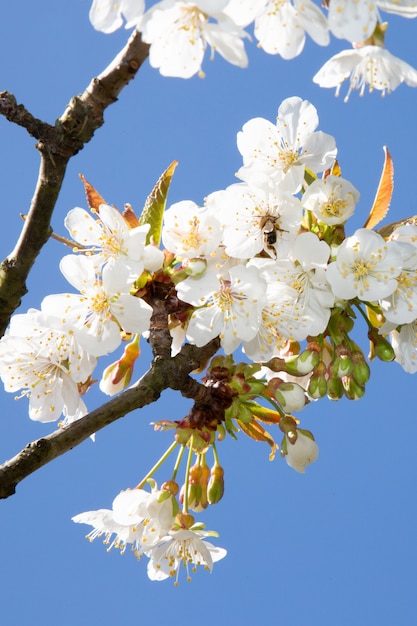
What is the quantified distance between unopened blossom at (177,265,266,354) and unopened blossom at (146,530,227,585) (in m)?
0.42

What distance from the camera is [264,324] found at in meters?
1.86

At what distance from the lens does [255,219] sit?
1792 mm

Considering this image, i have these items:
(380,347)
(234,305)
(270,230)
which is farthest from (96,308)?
(380,347)

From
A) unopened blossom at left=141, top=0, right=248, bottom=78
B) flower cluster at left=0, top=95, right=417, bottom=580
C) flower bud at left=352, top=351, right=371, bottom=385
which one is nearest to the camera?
unopened blossom at left=141, top=0, right=248, bottom=78

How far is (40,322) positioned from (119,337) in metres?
0.14

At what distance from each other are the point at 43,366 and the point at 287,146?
66 cm

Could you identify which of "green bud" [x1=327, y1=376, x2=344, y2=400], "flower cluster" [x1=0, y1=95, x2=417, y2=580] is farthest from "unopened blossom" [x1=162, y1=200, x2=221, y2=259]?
"green bud" [x1=327, y1=376, x2=344, y2=400]

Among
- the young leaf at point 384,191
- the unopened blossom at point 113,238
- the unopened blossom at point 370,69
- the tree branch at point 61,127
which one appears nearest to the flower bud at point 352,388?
the young leaf at point 384,191

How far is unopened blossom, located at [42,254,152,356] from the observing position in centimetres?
169

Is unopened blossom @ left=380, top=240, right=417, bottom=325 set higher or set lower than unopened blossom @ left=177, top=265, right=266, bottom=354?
higher

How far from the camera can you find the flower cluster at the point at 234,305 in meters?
1.75

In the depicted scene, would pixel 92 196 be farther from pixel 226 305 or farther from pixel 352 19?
pixel 352 19

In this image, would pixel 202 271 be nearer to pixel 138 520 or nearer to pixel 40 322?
pixel 40 322

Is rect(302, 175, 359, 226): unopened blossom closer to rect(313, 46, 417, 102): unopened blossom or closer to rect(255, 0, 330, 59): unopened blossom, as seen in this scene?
rect(313, 46, 417, 102): unopened blossom
